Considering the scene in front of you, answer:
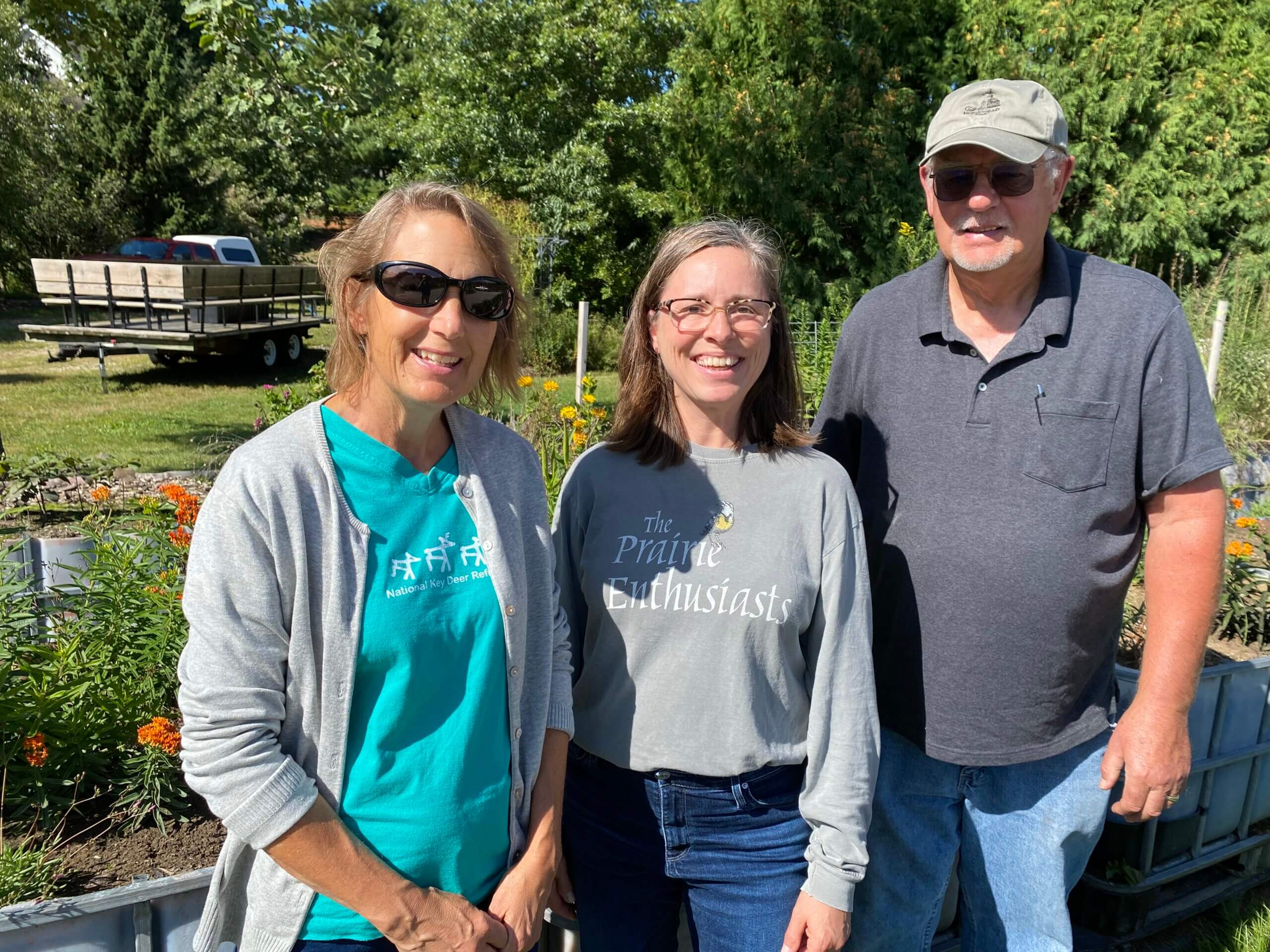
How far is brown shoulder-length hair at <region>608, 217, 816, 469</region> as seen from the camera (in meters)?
1.98

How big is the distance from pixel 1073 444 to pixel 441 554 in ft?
4.12

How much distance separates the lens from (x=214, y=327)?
42.5 ft

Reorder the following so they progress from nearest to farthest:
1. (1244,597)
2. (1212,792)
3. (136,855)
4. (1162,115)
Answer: (136,855) → (1212,792) → (1244,597) → (1162,115)

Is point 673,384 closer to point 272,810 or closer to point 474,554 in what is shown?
point 474,554

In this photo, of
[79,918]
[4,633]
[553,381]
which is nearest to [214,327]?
[553,381]

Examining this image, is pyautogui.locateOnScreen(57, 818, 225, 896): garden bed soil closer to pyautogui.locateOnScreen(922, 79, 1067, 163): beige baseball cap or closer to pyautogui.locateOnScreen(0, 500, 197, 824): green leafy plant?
pyautogui.locateOnScreen(0, 500, 197, 824): green leafy plant

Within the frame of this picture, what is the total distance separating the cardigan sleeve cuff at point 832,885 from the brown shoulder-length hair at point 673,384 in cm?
80

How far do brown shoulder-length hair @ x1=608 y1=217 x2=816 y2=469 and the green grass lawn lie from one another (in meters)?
3.60

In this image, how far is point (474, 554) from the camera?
62.5 inches

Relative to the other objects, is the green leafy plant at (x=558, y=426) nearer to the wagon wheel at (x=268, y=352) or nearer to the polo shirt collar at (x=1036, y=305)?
→ the polo shirt collar at (x=1036, y=305)

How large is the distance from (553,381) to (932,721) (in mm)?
3658

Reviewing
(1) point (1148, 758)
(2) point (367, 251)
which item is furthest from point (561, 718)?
(1) point (1148, 758)

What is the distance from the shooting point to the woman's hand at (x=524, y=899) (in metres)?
1.63

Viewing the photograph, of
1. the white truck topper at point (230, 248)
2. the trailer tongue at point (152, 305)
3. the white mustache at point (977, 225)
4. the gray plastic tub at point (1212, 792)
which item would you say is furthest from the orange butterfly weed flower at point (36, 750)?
the white truck topper at point (230, 248)
